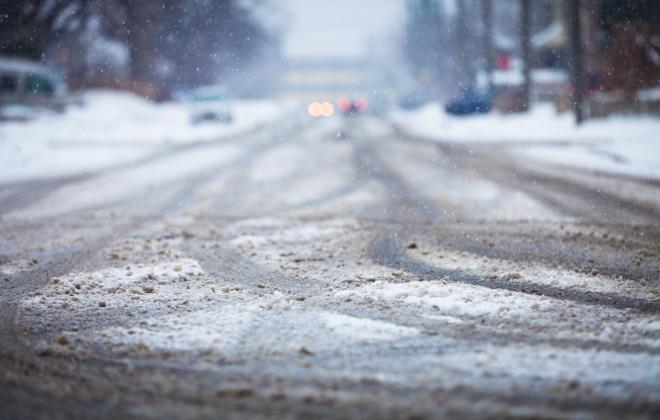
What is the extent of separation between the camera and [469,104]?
33.6 meters

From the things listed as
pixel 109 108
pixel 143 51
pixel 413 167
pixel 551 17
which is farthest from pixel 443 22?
pixel 413 167

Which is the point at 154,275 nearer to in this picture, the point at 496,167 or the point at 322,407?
the point at 322,407

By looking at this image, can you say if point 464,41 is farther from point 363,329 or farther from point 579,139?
point 363,329

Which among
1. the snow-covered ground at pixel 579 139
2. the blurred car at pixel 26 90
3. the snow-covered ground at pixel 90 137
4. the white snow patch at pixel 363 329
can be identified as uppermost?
the blurred car at pixel 26 90

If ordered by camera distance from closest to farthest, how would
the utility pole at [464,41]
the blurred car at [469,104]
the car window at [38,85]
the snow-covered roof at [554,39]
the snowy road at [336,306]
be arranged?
the snowy road at [336,306] < the car window at [38,85] < the blurred car at [469,104] < the utility pole at [464,41] < the snow-covered roof at [554,39]

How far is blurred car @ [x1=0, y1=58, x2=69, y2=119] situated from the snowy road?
51.2 ft

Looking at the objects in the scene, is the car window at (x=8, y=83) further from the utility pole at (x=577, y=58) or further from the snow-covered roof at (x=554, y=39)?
the snow-covered roof at (x=554, y=39)

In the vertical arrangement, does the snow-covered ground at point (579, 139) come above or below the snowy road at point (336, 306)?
above

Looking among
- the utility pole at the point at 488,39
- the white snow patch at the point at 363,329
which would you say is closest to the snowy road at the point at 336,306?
the white snow patch at the point at 363,329

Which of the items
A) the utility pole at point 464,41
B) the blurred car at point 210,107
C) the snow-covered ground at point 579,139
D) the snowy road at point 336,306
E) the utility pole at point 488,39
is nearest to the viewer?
the snowy road at point 336,306

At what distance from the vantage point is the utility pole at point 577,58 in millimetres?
20281

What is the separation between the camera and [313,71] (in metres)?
130

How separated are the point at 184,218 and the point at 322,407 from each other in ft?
17.8

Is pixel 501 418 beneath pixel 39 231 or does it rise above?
beneath
